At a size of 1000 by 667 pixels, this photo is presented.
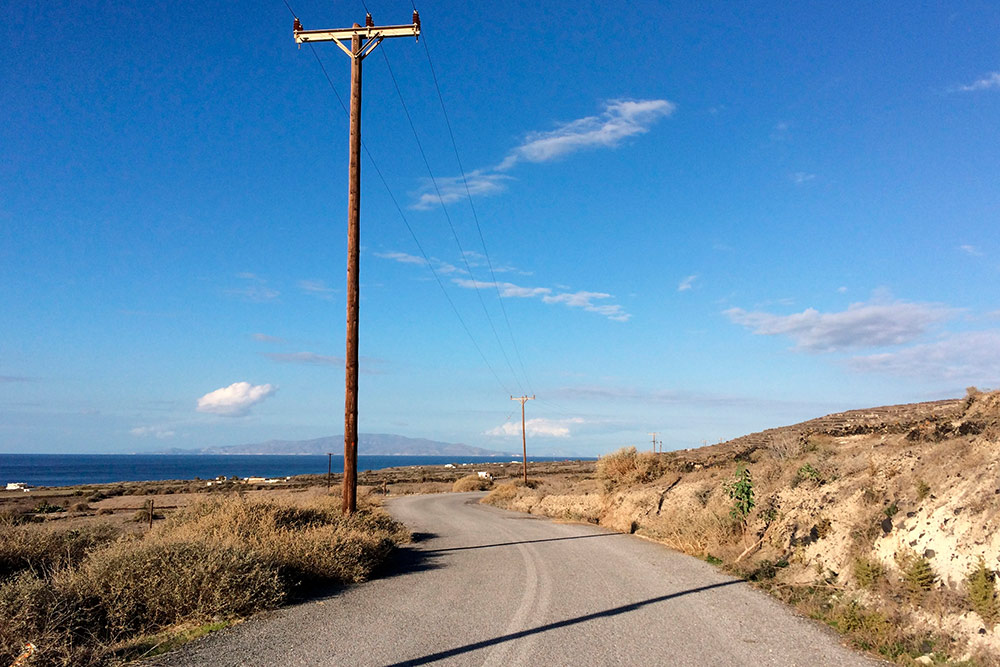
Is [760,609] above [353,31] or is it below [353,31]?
below

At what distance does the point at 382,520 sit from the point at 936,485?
12.5 meters

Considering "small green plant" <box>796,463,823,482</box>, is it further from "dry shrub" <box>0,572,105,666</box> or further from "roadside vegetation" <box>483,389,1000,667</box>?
"dry shrub" <box>0,572,105,666</box>

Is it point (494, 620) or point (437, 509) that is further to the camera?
point (437, 509)

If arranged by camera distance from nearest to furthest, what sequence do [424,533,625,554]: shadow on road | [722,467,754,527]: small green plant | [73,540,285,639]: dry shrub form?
[73,540,285,639]: dry shrub
[722,467,754,527]: small green plant
[424,533,625,554]: shadow on road

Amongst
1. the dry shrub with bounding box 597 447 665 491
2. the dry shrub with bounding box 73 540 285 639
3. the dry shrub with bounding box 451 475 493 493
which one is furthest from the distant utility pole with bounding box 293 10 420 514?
the dry shrub with bounding box 451 475 493 493

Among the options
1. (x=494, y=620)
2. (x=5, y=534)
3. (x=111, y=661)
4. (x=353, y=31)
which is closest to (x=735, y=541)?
(x=494, y=620)

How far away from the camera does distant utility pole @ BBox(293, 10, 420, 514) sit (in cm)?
1502

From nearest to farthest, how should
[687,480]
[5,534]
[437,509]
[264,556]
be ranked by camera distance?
[264,556] < [5,534] < [687,480] < [437,509]

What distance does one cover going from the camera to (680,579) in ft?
37.8

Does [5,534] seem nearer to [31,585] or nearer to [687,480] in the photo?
[31,585]

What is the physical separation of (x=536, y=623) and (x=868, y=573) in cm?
488

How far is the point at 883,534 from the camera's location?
31.9 feet

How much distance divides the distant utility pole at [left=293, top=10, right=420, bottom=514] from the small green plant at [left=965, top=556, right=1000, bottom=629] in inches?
433

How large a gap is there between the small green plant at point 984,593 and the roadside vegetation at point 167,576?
28.4 ft
